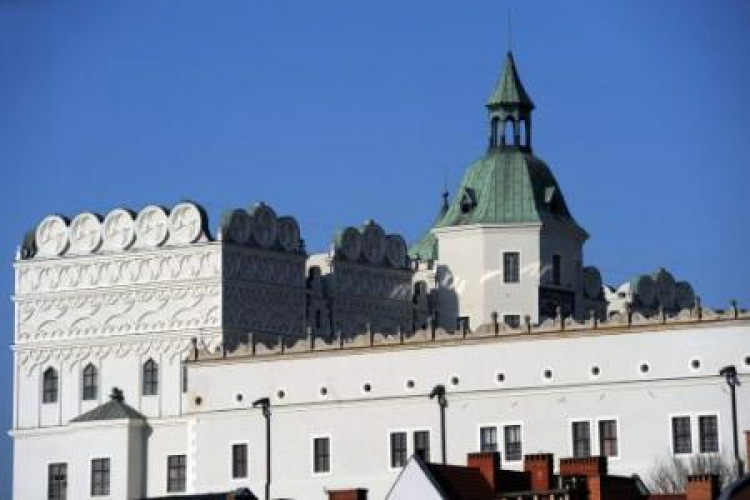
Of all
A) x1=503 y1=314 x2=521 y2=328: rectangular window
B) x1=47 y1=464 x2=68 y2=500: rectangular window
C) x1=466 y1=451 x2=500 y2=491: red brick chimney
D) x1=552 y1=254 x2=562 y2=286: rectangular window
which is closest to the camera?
x1=466 y1=451 x2=500 y2=491: red brick chimney

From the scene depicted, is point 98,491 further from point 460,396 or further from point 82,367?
point 460,396

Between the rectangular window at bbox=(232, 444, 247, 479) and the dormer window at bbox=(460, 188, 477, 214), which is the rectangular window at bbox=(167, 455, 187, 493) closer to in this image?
the rectangular window at bbox=(232, 444, 247, 479)

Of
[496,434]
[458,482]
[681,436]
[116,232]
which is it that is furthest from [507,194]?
[458,482]

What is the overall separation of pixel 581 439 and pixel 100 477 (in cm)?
1879

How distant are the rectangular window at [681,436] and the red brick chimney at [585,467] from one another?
16282 millimetres

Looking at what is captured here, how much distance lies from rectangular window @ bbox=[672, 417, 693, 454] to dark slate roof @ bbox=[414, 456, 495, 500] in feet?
66.2

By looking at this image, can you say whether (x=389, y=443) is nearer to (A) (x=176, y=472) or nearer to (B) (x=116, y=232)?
(A) (x=176, y=472)

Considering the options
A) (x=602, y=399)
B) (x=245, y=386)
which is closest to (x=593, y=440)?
(x=602, y=399)

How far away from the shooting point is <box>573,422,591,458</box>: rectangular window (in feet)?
298

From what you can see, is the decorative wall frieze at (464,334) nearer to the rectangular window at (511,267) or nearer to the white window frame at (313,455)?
the white window frame at (313,455)

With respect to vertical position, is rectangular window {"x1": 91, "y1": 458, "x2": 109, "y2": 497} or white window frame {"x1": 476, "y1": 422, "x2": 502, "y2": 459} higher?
white window frame {"x1": 476, "y1": 422, "x2": 502, "y2": 459}

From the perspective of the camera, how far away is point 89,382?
10306cm

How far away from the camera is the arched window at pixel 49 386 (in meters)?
104

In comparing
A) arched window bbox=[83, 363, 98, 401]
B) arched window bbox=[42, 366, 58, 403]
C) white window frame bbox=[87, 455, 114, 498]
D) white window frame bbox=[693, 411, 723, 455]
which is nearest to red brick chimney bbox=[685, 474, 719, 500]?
white window frame bbox=[693, 411, 723, 455]
